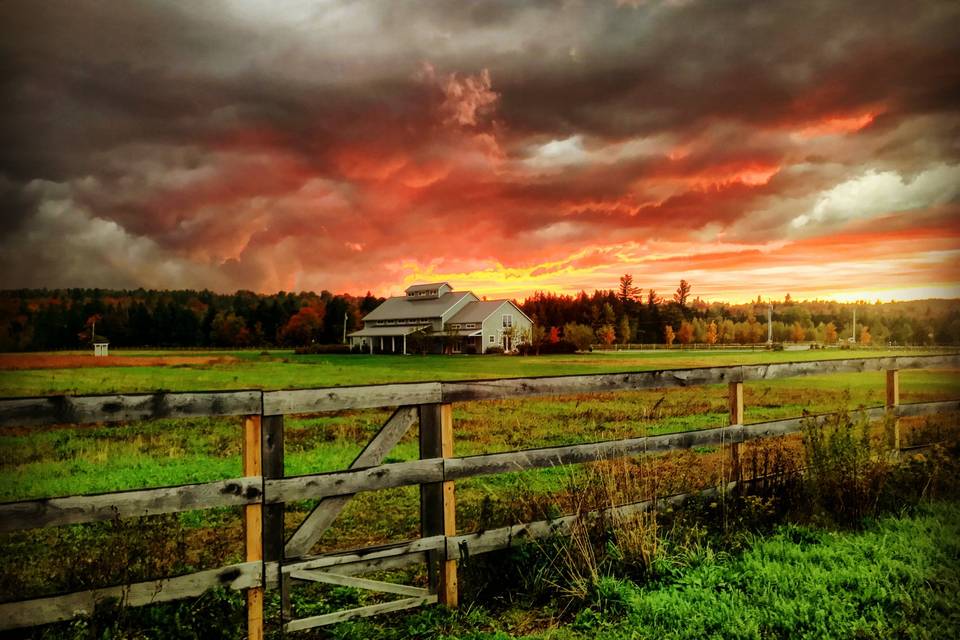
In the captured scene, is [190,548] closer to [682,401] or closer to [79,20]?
[682,401]

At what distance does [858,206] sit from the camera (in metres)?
43.8

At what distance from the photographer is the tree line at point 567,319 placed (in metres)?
37.3

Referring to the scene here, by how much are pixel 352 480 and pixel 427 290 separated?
60.3m

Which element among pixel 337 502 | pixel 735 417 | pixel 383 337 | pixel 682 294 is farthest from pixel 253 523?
pixel 383 337

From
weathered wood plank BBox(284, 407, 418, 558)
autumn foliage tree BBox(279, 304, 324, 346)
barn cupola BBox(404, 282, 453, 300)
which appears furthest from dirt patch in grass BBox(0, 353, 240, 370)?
weathered wood plank BBox(284, 407, 418, 558)

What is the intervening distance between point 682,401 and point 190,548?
62.6 feet

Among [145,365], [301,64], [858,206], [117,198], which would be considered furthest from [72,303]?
[858,206]

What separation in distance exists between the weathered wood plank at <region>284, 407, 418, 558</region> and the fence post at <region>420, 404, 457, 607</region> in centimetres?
16

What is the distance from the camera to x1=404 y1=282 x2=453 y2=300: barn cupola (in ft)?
209

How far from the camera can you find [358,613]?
4406 millimetres

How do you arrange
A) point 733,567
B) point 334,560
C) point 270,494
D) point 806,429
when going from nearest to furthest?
1. point 270,494
2. point 334,560
3. point 733,567
4. point 806,429

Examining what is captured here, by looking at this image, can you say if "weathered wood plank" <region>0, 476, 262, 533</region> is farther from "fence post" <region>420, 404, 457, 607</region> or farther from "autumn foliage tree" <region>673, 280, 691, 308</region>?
"autumn foliage tree" <region>673, 280, 691, 308</region>

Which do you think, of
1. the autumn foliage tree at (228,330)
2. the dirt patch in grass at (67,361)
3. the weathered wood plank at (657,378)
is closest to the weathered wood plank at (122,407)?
the weathered wood plank at (657,378)

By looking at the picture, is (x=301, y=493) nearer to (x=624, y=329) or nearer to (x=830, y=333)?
(x=624, y=329)
